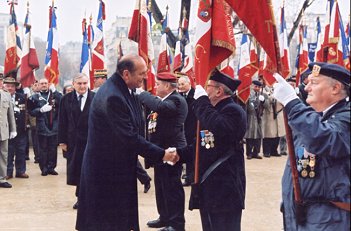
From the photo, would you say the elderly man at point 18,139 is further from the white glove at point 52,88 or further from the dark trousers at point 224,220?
the dark trousers at point 224,220

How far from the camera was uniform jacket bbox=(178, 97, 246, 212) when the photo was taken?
449 cm

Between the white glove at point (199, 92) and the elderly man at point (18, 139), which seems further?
the elderly man at point (18, 139)

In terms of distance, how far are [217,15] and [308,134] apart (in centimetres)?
214

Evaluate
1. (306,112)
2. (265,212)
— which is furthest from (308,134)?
(265,212)

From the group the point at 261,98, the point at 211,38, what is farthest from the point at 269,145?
the point at 211,38

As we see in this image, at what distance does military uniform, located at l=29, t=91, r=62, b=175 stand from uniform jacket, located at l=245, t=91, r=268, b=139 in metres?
5.23

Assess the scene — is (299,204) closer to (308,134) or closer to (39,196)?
(308,134)

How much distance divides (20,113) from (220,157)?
713cm

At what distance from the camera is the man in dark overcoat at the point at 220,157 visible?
4.52m

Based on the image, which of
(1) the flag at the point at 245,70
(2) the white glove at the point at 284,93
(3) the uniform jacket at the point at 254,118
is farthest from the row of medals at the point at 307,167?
(3) the uniform jacket at the point at 254,118

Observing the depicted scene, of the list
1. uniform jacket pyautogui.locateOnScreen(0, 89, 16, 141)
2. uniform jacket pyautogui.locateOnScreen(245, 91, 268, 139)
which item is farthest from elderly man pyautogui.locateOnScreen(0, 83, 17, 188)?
uniform jacket pyautogui.locateOnScreen(245, 91, 268, 139)

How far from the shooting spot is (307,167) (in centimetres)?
335

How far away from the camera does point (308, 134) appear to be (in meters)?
3.09

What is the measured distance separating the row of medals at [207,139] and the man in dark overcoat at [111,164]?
0.56m
